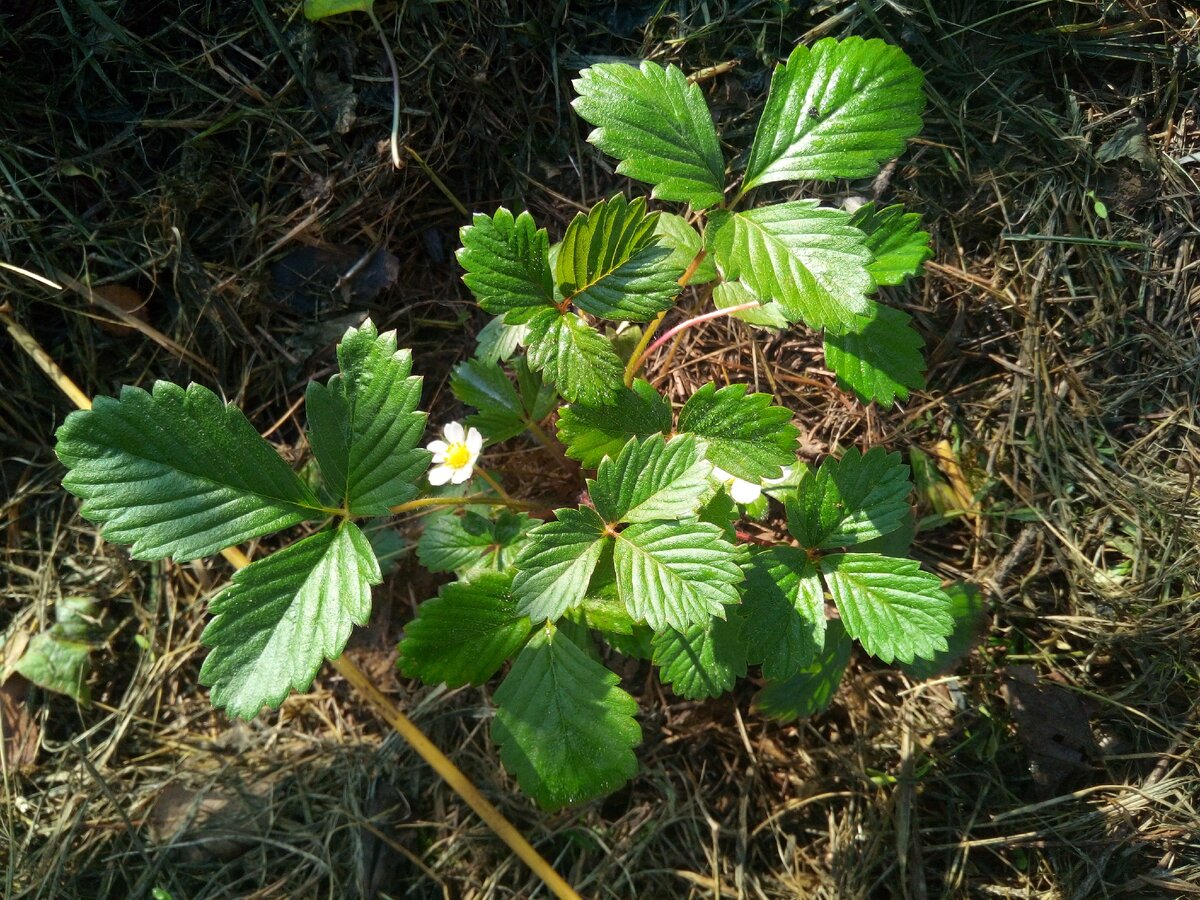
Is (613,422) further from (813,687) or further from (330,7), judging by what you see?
(330,7)

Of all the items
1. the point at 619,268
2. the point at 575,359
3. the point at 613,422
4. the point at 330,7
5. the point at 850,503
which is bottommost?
the point at 850,503

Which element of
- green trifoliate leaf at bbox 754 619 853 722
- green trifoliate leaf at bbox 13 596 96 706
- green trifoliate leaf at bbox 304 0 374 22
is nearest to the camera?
green trifoliate leaf at bbox 754 619 853 722

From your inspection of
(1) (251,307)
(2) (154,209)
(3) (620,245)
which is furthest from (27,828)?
(3) (620,245)

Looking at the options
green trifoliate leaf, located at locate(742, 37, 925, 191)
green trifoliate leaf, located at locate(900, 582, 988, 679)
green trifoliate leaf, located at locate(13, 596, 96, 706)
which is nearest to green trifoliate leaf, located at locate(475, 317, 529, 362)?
green trifoliate leaf, located at locate(742, 37, 925, 191)

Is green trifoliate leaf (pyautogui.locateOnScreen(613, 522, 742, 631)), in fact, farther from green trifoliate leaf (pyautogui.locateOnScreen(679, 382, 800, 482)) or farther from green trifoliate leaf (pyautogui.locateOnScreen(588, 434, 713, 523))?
green trifoliate leaf (pyautogui.locateOnScreen(679, 382, 800, 482))

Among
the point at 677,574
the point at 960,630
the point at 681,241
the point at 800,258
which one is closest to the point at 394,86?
the point at 681,241

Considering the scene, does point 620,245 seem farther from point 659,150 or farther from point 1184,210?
point 1184,210
